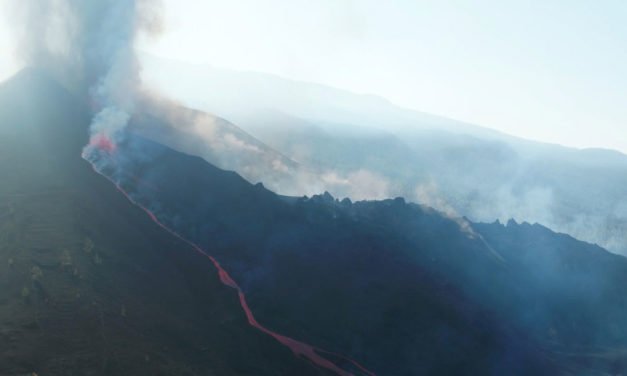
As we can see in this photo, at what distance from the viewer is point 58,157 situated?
66688mm

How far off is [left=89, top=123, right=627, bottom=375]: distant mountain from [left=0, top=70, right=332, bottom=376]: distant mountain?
18.7 ft

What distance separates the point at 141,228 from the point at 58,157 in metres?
17.6

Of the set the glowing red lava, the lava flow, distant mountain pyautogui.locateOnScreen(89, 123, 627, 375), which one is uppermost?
the glowing red lava

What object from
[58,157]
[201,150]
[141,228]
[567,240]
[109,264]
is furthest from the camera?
[201,150]

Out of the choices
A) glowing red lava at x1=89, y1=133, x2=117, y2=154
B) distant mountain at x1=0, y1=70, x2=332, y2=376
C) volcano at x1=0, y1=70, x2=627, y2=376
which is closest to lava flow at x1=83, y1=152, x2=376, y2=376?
volcano at x1=0, y1=70, x2=627, y2=376

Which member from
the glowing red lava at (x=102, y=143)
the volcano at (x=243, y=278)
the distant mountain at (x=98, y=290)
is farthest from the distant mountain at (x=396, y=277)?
the distant mountain at (x=98, y=290)

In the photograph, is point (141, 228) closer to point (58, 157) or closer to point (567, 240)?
point (58, 157)

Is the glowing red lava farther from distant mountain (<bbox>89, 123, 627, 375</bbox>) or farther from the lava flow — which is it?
the lava flow

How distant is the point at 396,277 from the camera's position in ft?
194

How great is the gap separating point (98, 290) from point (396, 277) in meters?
31.4

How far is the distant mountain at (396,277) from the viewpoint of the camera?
53031mm

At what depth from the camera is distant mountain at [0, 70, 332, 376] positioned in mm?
33750

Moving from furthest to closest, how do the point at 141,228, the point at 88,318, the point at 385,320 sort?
the point at 141,228 → the point at 385,320 → the point at 88,318

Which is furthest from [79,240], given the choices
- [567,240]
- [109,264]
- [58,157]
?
[567,240]
